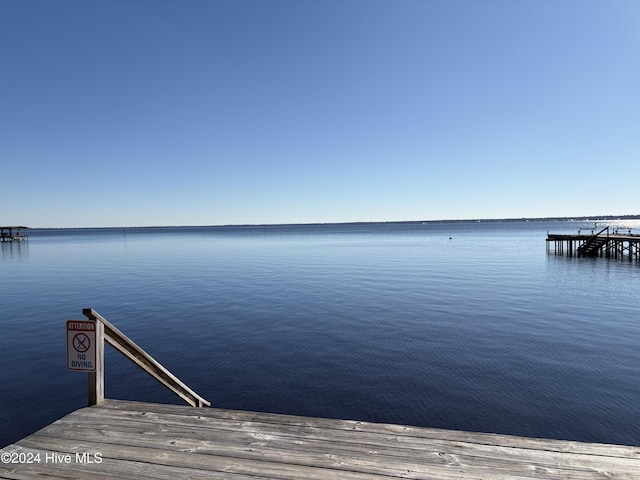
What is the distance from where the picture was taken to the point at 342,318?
1670 centimetres

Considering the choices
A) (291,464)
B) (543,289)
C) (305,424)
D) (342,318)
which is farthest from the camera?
(543,289)

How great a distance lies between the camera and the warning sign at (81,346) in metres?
5.37

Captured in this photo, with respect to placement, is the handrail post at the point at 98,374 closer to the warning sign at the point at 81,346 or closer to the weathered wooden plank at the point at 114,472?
the warning sign at the point at 81,346

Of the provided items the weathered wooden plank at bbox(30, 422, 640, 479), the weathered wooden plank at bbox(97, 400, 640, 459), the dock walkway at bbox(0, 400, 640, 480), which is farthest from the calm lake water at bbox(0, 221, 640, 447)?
the weathered wooden plank at bbox(30, 422, 640, 479)

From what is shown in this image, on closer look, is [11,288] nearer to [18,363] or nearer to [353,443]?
[18,363]

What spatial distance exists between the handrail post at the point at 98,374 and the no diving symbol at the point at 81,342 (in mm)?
167

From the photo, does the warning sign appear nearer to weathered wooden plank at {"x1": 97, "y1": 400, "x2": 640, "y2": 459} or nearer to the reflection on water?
weathered wooden plank at {"x1": 97, "y1": 400, "x2": 640, "y2": 459}

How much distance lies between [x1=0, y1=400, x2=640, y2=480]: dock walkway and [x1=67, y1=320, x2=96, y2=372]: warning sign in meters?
0.78

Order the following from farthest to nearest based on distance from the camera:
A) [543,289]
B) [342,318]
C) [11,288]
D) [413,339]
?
[11,288] → [543,289] → [342,318] → [413,339]

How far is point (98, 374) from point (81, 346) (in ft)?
1.85

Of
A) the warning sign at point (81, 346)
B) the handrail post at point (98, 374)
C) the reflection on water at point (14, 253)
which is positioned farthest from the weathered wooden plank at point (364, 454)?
the reflection on water at point (14, 253)

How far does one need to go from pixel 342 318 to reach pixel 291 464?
1283 cm

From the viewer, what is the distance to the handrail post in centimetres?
542

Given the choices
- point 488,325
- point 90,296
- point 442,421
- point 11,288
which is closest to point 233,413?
point 442,421
